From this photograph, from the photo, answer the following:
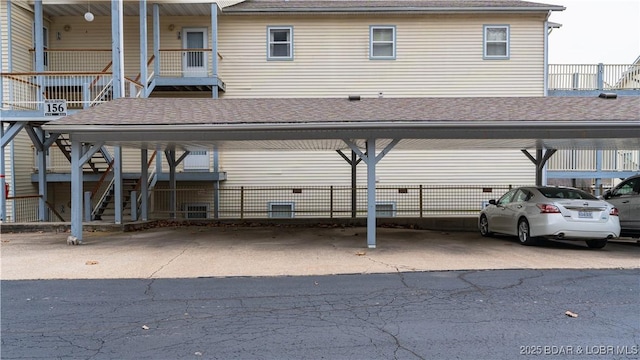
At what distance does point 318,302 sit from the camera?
6.96m

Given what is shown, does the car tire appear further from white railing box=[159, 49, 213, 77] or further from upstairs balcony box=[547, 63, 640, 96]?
white railing box=[159, 49, 213, 77]

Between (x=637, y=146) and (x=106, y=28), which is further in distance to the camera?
(x=106, y=28)

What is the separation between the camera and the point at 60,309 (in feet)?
21.9

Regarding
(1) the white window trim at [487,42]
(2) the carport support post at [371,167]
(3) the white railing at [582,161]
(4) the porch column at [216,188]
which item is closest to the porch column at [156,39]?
(4) the porch column at [216,188]

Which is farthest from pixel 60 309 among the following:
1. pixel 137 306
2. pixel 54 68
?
pixel 54 68

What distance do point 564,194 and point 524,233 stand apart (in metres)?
1.21

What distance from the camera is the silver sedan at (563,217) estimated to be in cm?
1120

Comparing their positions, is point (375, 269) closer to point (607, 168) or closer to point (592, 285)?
point (592, 285)

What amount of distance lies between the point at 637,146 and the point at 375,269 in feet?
31.5

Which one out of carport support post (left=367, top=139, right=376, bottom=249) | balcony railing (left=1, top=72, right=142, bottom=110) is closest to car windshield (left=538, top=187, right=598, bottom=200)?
carport support post (left=367, top=139, right=376, bottom=249)

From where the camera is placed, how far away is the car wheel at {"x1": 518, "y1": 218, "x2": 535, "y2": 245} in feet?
39.7

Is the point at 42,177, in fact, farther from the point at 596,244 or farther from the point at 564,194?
the point at 596,244

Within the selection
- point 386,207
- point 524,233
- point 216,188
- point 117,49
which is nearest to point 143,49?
point 117,49

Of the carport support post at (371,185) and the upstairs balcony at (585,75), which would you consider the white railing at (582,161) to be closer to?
the upstairs balcony at (585,75)
